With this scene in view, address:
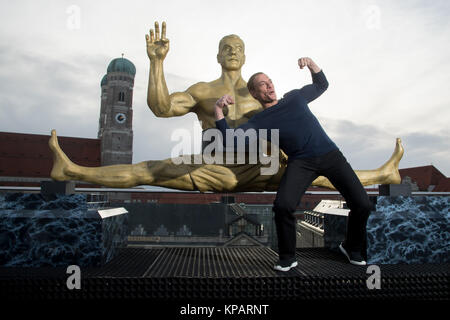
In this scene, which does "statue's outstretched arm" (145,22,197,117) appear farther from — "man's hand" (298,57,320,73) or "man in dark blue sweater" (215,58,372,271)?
"man's hand" (298,57,320,73)

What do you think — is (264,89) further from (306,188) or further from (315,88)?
(306,188)

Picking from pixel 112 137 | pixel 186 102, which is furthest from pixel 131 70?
pixel 186 102

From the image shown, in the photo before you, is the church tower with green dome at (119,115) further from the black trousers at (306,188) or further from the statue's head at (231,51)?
the black trousers at (306,188)

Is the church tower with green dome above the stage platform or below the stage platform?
above

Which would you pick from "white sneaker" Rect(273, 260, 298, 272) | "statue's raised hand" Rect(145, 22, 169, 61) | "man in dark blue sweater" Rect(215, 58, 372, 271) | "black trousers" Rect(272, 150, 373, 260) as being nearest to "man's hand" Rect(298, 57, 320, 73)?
"man in dark blue sweater" Rect(215, 58, 372, 271)

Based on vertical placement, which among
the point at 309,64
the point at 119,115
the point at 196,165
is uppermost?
the point at 119,115

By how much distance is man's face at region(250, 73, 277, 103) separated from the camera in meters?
2.92

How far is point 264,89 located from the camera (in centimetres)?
292

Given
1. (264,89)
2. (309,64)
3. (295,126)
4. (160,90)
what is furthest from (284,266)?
(160,90)

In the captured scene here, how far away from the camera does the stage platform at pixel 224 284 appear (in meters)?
2.27

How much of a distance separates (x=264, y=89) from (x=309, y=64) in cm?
46

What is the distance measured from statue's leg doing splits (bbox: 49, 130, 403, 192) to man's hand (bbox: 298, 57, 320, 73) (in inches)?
40.5
